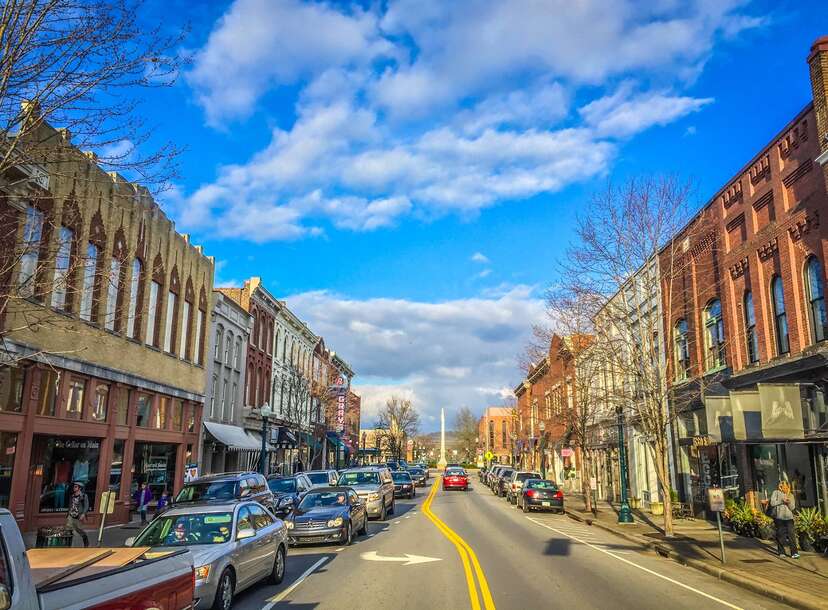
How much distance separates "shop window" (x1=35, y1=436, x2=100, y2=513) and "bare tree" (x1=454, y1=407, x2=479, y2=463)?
120 metres

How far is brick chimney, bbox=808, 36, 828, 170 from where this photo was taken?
17.8 m

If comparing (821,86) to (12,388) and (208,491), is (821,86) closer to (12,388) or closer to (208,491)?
(208,491)

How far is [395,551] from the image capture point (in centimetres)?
1650

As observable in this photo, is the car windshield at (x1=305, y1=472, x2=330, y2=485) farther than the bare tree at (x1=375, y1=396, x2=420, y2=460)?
No

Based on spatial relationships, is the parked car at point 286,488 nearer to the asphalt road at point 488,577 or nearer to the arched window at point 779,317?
the asphalt road at point 488,577

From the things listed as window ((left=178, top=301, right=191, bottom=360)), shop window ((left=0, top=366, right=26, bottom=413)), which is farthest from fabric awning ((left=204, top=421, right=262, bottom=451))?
shop window ((left=0, top=366, right=26, bottom=413))

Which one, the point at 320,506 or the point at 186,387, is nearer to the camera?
the point at 320,506

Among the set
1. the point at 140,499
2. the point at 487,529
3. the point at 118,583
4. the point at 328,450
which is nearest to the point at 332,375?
the point at 328,450

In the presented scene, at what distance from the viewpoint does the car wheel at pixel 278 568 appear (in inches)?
472

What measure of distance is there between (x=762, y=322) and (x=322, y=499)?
47.9 ft

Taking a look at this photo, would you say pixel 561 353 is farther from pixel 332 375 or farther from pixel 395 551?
pixel 332 375

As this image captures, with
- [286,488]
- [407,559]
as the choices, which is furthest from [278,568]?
[286,488]

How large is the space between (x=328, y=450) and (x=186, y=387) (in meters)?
38.9

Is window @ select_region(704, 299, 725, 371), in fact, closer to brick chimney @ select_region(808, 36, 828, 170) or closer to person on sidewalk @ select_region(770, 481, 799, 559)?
brick chimney @ select_region(808, 36, 828, 170)
